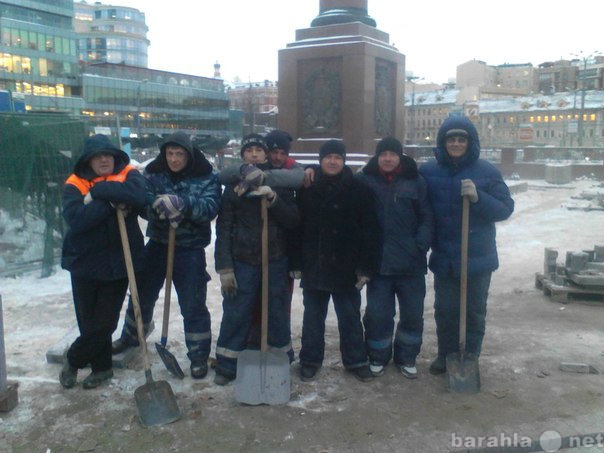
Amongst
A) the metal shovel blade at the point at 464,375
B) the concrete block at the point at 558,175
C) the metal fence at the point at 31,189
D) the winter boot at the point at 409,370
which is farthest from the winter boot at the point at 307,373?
the concrete block at the point at 558,175

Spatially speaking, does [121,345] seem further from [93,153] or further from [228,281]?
[93,153]

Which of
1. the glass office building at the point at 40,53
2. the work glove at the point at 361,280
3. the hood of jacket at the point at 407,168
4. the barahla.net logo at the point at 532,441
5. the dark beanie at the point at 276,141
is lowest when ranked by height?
the barahla.net logo at the point at 532,441

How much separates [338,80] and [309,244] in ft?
16.4

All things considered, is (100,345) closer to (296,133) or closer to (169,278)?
(169,278)

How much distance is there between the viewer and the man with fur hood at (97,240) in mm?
4074

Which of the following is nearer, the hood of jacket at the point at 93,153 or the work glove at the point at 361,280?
the hood of jacket at the point at 93,153

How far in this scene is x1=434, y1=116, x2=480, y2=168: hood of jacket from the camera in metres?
4.45

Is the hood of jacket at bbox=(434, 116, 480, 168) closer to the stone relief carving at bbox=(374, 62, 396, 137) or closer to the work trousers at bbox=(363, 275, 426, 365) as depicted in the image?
the work trousers at bbox=(363, 275, 426, 365)

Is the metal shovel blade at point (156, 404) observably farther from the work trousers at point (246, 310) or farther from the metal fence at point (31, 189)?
the metal fence at point (31, 189)

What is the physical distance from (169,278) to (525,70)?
137m

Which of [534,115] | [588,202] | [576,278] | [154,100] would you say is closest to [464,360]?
[576,278]

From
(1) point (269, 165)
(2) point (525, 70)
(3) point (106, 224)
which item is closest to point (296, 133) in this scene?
(1) point (269, 165)

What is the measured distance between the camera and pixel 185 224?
445 centimetres

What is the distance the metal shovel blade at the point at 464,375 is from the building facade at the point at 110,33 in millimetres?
118153
